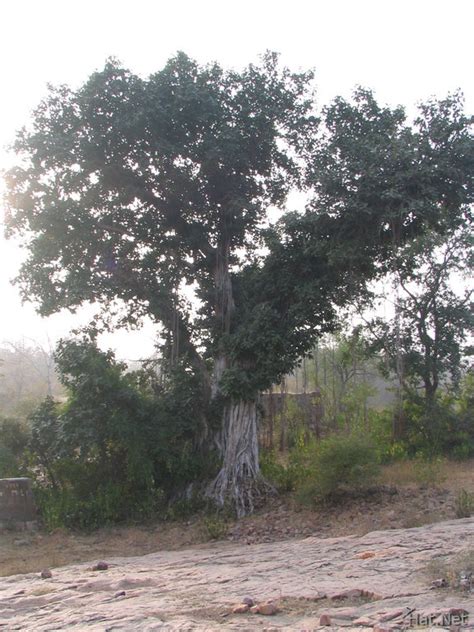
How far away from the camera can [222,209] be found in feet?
43.7

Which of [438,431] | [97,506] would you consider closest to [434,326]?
[438,431]

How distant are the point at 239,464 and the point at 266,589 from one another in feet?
20.0

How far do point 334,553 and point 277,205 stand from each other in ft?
27.3

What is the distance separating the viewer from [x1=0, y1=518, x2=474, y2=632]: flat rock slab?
183 inches

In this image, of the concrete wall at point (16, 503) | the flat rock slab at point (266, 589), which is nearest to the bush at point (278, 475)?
the flat rock slab at point (266, 589)

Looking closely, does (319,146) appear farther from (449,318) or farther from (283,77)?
(449,318)

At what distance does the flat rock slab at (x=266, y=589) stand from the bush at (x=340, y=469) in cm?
181

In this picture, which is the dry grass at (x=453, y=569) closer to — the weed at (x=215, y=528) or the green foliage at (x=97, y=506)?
the weed at (x=215, y=528)

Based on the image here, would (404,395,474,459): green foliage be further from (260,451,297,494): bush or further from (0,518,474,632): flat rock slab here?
(0,518,474,632): flat rock slab

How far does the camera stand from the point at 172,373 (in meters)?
12.6

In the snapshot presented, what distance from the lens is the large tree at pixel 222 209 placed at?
1142 centimetres

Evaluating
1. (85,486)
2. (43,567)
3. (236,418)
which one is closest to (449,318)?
(236,418)

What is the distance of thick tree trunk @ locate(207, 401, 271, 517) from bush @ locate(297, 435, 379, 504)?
1305 mm

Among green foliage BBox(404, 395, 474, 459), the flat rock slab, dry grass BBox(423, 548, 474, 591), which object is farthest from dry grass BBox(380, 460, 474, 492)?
dry grass BBox(423, 548, 474, 591)
